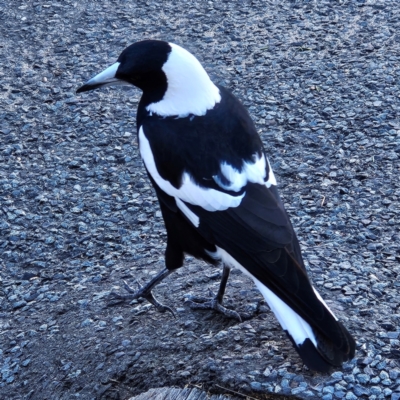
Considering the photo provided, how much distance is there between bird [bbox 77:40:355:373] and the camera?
7.25 feet

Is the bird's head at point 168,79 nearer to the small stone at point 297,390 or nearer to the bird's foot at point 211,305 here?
the bird's foot at point 211,305

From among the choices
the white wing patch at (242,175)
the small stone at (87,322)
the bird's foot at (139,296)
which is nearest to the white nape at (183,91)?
the white wing patch at (242,175)

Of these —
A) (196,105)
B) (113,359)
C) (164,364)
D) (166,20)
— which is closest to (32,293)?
(113,359)

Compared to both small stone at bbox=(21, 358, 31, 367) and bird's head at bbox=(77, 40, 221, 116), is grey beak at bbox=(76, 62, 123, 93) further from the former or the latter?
small stone at bbox=(21, 358, 31, 367)

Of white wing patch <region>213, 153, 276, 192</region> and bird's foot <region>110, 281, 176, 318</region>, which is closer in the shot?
white wing patch <region>213, 153, 276, 192</region>

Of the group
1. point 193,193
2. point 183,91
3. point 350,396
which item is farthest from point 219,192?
point 350,396

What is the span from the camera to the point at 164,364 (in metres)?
2.43

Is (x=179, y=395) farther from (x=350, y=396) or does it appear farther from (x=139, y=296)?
(x=139, y=296)

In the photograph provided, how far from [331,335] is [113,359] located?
778 millimetres

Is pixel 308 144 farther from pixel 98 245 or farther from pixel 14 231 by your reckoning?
pixel 14 231

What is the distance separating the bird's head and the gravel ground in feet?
2.39

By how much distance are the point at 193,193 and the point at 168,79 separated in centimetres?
42

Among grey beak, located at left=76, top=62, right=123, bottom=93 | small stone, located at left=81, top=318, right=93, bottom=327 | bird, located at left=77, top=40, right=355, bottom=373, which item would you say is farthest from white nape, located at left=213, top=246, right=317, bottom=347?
grey beak, located at left=76, top=62, right=123, bottom=93

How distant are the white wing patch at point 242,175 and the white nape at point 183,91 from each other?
234 mm
